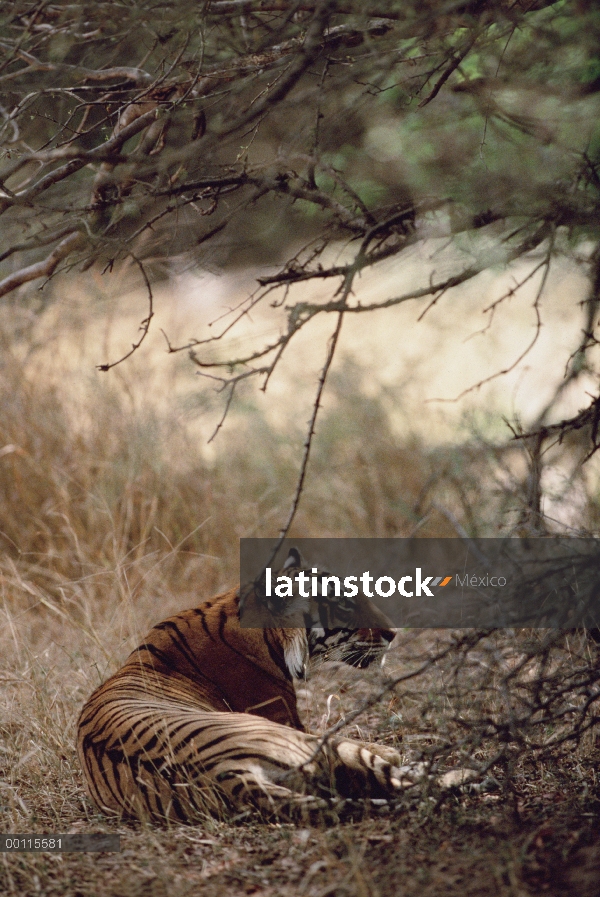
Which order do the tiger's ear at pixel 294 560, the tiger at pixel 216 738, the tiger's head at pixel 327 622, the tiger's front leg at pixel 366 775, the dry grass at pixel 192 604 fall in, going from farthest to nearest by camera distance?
the tiger's ear at pixel 294 560, the tiger's head at pixel 327 622, the tiger's front leg at pixel 366 775, the tiger at pixel 216 738, the dry grass at pixel 192 604

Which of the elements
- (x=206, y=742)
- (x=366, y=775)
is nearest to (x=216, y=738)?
(x=206, y=742)

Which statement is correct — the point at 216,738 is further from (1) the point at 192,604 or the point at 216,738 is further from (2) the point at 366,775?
(1) the point at 192,604

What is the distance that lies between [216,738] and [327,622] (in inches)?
45.5

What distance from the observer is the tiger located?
8.57 ft

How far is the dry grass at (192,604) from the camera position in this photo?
2213mm

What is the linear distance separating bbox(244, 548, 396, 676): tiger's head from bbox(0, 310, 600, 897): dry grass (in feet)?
0.49

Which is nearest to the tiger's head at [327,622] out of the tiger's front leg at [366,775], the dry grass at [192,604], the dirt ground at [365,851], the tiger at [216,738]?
the tiger at [216,738]

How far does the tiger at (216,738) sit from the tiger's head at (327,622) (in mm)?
18

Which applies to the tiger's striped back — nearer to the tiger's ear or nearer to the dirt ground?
the dirt ground

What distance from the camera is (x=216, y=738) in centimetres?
275

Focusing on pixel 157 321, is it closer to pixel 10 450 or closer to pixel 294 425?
pixel 294 425

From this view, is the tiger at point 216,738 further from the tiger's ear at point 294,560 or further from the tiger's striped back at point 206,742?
the tiger's ear at point 294,560

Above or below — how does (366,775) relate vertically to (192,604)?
below

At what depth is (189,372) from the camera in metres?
6.81
